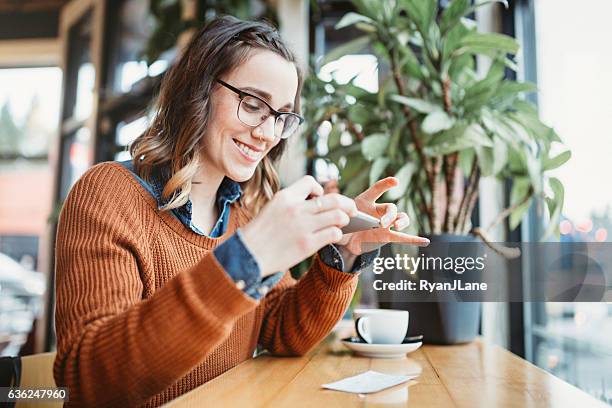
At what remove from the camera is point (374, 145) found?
1294mm

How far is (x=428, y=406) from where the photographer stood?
639mm

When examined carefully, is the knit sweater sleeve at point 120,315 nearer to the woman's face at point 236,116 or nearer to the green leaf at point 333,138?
the woman's face at point 236,116

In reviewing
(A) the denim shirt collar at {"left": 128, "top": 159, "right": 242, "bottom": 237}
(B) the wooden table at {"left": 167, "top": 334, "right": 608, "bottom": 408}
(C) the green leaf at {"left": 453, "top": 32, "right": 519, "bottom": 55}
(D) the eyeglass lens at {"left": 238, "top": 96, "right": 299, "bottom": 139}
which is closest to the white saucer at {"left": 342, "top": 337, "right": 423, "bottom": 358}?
A: (B) the wooden table at {"left": 167, "top": 334, "right": 608, "bottom": 408}

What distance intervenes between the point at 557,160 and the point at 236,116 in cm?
80

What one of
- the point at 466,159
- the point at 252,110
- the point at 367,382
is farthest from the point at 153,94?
the point at 367,382

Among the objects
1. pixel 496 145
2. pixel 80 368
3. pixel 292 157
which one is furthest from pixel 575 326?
pixel 80 368

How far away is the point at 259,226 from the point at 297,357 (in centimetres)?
49

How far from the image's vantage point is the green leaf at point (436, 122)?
3.92ft

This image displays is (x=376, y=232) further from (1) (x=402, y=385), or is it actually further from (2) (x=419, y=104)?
(2) (x=419, y=104)

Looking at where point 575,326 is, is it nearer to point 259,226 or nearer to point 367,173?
point 367,173

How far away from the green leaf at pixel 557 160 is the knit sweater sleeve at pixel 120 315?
0.95 m

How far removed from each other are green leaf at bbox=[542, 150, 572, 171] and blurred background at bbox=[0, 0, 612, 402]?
0.03m

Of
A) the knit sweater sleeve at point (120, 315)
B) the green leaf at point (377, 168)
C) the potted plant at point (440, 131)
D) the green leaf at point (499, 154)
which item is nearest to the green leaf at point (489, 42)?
the potted plant at point (440, 131)

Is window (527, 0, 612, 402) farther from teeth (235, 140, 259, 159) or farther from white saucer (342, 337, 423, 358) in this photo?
teeth (235, 140, 259, 159)
